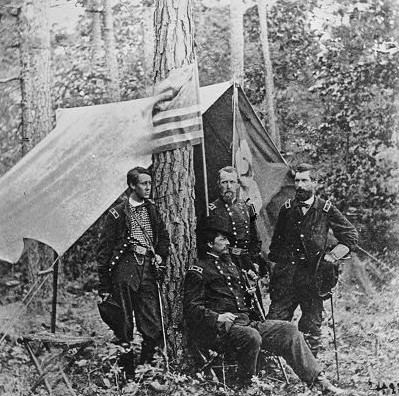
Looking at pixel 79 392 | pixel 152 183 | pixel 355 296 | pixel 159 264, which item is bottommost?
pixel 79 392

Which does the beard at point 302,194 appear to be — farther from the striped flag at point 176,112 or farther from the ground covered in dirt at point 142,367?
the striped flag at point 176,112

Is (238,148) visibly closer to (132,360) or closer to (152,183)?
(152,183)

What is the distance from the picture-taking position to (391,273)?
6.02 metres

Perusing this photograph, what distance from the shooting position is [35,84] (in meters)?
5.89

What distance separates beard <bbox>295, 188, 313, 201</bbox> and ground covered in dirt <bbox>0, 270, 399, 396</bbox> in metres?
0.73

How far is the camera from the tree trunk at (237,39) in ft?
18.9

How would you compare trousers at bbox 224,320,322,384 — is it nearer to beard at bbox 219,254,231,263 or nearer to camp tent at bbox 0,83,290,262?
beard at bbox 219,254,231,263

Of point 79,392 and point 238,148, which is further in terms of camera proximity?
point 238,148

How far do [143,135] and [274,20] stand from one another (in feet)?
4.30

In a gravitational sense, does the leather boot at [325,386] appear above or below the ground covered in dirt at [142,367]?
below

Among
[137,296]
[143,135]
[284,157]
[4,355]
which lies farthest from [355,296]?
[4,355]

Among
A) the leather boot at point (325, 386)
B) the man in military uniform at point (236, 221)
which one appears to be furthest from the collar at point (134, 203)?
the leather boot at point (325, 386)

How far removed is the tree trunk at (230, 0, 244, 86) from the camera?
5766mm

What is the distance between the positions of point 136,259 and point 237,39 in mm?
1800
